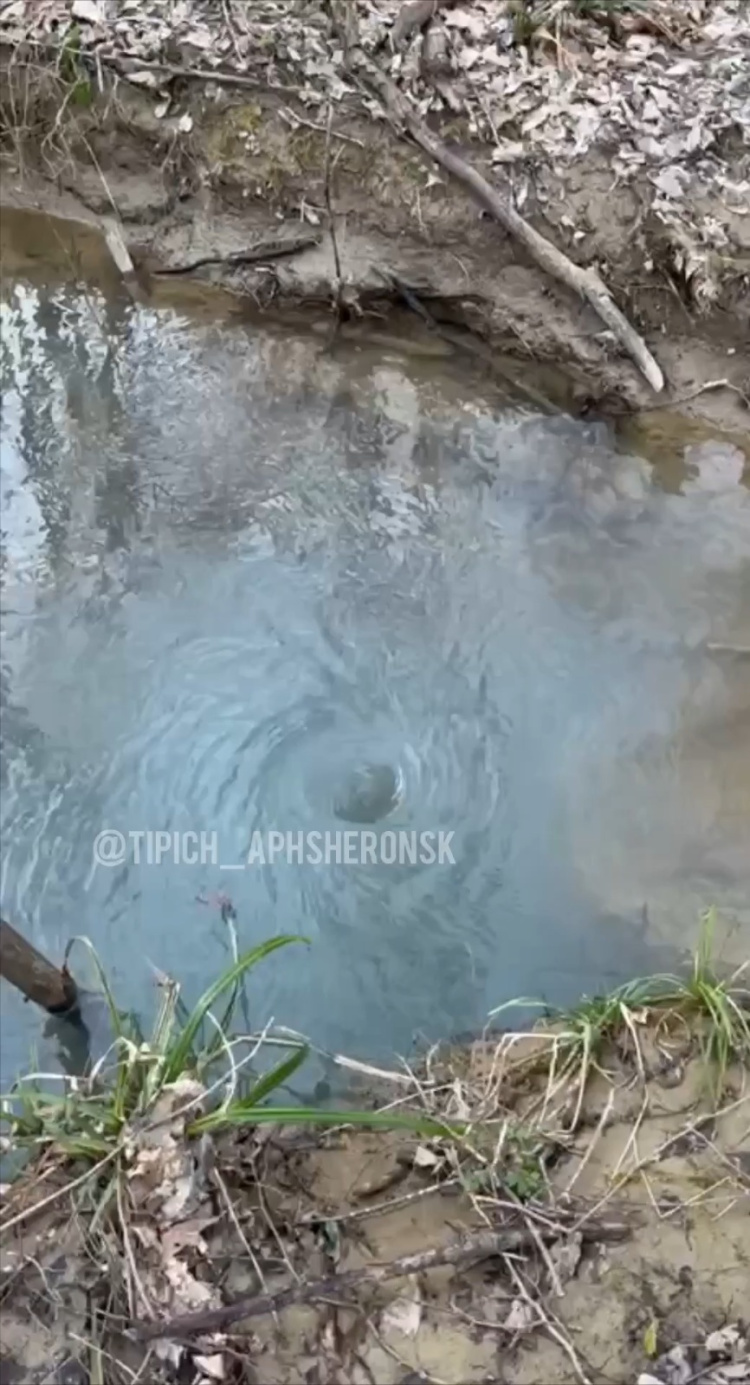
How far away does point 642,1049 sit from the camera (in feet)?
7.91

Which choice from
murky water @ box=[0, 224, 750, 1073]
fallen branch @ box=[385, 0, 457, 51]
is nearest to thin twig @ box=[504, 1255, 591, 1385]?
murky water @ box=[0, 224, 750, 1073]

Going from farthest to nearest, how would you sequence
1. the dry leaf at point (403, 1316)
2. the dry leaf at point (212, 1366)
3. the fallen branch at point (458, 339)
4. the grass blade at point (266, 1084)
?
the fallen branch at point (458, 339), the grass blade at point (266, 1084), the dry leaf at point (403, 1316), the dry leaf at point (212, 1366)

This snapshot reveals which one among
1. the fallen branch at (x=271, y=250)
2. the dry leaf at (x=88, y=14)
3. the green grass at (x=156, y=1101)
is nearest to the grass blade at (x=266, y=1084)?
the green grass at (x=156, y=1101)

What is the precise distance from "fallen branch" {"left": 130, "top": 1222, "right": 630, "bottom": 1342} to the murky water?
0.60 meters

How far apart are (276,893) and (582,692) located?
102 cm

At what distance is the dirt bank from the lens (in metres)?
3.70

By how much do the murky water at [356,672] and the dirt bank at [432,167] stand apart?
29 centimetres

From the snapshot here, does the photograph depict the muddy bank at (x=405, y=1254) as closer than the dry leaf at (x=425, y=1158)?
Yes

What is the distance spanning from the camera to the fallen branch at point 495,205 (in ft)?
12.1

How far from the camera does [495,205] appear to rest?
379 centimetres

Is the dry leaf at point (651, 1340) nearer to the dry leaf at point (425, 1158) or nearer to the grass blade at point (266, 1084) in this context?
the dry leaf at point (425, 1158)

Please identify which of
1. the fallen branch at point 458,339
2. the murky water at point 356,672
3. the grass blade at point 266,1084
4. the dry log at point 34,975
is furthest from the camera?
the fallen branch at point 458,339

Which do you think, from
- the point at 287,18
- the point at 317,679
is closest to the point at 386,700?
the point at 317,679

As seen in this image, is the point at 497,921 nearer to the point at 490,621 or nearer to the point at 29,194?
the point at 490,621
